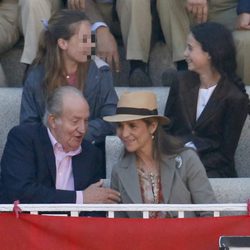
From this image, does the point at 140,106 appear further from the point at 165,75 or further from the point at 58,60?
the point at 165,75

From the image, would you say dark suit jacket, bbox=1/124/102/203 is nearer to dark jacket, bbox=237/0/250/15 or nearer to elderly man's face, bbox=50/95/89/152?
elderly man's face, bbox=50/95/89/152

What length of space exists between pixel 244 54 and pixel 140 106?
1833 mm

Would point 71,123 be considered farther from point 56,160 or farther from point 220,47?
point 220,47

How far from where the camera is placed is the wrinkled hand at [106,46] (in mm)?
7926

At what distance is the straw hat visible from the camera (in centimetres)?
624

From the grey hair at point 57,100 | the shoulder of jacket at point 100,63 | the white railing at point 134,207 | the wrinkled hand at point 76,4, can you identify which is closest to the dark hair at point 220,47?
the shoulder of jacket at point 100,63

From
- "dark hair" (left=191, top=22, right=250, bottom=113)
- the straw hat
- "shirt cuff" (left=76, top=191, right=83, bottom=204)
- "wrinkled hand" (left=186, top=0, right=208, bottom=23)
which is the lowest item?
"shirt cuff" (left=76, top=191, right=83, bottom=204)

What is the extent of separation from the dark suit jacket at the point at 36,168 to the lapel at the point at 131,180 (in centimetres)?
27

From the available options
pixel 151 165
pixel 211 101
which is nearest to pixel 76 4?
pixel 211 101

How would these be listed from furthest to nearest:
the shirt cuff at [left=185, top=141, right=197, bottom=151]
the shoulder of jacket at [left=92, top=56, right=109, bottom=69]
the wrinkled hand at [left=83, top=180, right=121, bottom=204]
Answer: the shoulder of jacket at [left=92, top=56, right=109, bottom=69], the shirt cuff at [left=185, top=141, right=197, bottom=151], the wrinkled hand at [left=83, top=180, right=121, bottom=204]

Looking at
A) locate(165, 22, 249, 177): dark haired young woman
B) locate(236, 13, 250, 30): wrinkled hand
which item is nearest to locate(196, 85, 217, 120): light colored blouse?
locate(165, 22, 249, 177): dark haired young woman

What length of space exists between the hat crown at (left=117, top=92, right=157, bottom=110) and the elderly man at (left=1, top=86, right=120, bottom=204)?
0.23 m

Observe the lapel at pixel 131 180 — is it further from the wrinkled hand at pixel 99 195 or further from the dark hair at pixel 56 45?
the dark hair at pixel 56 45

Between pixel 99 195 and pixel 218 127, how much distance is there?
1.17 metres
